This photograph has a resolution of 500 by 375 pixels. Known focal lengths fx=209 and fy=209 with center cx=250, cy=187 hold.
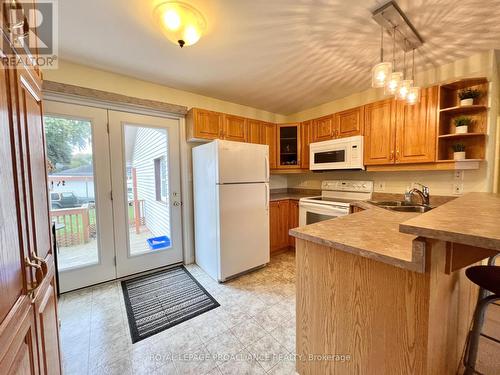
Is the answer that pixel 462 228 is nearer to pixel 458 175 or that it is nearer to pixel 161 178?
pixel 458 175

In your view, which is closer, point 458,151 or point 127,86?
point 458,151

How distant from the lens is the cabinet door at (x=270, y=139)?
3.52 metres

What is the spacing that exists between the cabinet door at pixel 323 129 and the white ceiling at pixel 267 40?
537 mm

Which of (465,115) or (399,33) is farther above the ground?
(399,33)

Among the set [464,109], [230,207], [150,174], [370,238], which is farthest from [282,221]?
[464,109]

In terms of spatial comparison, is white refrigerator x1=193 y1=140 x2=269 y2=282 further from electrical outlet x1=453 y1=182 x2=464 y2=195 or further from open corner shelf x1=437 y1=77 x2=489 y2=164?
electrical outlet x1=453 y1=182 x2=464 y2=195

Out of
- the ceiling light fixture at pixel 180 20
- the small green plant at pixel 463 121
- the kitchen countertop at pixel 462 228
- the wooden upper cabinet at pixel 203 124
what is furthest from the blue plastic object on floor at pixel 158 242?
the small green plant at pixel 463 121

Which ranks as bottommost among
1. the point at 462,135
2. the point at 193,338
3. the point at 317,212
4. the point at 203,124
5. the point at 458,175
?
the point at 193,338

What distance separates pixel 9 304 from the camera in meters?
0.59

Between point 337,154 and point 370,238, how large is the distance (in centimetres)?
218

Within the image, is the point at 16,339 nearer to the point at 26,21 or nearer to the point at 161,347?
the point at 26,21

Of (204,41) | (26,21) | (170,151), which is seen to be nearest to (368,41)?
(204,41)

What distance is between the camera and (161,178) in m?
2.96

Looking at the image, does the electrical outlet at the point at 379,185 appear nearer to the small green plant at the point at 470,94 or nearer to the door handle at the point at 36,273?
the small green plant at the point at 470,94
